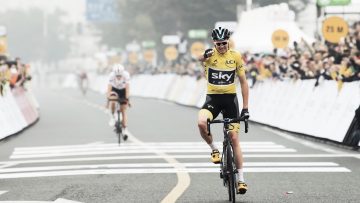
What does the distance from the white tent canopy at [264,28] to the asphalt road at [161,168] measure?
42.2 feet

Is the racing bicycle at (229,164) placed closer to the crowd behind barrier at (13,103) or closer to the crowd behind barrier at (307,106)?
the crowd behind barrier at (307,106)

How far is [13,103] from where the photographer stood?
1096 inches

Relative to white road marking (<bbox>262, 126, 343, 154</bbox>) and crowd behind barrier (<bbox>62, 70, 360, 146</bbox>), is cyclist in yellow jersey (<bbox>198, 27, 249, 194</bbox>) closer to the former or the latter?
white road marking (<bbox>262, 126, 343, 154</bbox>)

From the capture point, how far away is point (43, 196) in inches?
491

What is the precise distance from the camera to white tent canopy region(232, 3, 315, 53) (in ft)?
128

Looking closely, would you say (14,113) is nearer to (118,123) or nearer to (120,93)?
(120,93)

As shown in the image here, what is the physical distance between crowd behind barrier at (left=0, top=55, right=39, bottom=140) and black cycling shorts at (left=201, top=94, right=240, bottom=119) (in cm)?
1223

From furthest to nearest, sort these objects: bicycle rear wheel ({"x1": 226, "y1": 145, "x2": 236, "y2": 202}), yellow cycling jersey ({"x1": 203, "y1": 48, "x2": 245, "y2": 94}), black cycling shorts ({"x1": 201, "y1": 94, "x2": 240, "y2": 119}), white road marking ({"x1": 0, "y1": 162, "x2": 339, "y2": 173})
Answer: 1. white road marking ({"x1": 0, "y1": 162, "x2": 339, "y2": 173})
2. black cycling shorts ({"x1": 201, "y1": 94, "x2": 240, "y2": 119})
3. yellow cycling jersey ({"x1": 203, "y1": 48, "x2": 245, "y2": 94})
4. bicycle rear wheel ({"x1": 226, "y1": 145, "x2": 236, "y2": 202})

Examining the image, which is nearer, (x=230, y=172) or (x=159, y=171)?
(x=230, y=172)

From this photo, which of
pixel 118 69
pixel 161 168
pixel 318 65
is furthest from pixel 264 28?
pixel 161 168

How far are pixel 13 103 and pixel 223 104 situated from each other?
53.5 feet

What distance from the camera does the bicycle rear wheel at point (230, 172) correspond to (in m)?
11.4

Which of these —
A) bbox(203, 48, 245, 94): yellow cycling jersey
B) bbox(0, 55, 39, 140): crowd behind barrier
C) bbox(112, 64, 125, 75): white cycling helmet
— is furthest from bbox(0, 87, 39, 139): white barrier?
bbox(203, 48, 245, 94): yellow cycling jersey

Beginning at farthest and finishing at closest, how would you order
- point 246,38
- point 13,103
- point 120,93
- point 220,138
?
point 246,38 → point 13,103 → point 220,138 → point 120,93
